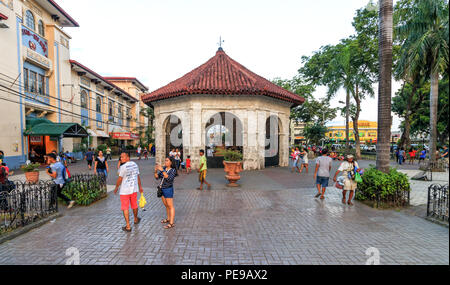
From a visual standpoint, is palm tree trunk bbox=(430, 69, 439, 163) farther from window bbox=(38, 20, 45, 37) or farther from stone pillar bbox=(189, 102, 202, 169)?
window bbox=(38, 20, 45, 37)

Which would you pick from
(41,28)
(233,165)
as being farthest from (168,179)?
(41,28)

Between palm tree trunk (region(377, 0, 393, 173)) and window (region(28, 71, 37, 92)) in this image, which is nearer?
palm tree trunk (region(377, 0, 393, 173))

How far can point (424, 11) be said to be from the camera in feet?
43.3

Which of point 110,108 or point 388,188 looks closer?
point 388,188

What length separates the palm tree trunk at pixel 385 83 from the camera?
274 inches

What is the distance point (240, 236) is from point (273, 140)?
13.0 m

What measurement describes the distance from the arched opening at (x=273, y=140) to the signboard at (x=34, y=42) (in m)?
20.7

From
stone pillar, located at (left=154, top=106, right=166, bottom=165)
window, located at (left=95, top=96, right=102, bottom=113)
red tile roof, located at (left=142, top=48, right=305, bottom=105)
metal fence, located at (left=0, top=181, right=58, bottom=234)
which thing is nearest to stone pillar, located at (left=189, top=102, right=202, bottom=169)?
red tile roof, located at (left=142, top=48, right=305, bottom=105)

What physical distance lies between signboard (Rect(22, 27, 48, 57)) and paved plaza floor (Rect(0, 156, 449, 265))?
19.1m

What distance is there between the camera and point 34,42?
18438 mm

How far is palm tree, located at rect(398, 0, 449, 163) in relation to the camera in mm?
11844

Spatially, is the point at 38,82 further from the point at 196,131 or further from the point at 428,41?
the point at 428,41

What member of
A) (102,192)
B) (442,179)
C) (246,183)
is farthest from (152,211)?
(442,179)
